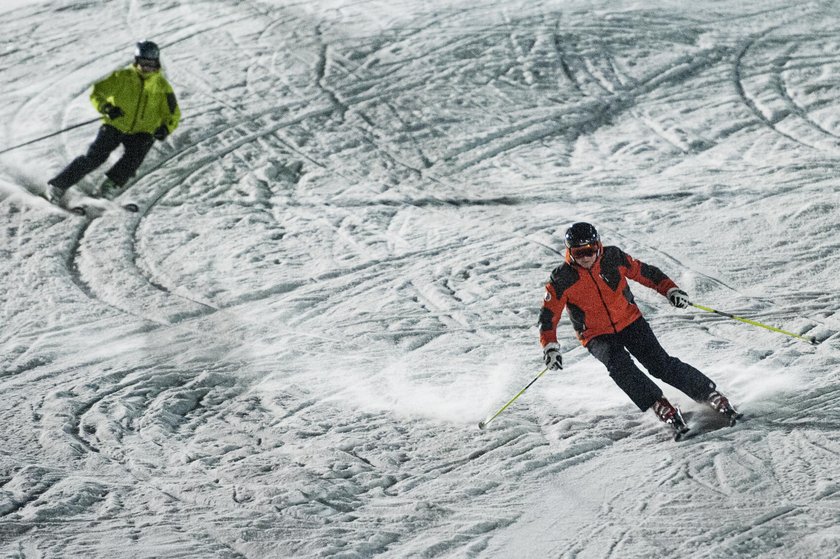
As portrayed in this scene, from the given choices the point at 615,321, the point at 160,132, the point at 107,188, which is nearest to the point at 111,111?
the point at 160,132

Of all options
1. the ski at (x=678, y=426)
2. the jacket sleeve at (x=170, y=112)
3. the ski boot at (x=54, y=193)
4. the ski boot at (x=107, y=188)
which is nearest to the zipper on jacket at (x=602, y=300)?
the ski at (x=678, y=426)

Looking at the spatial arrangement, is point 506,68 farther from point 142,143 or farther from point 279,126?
point 142,143

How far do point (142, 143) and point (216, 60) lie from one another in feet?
12.1

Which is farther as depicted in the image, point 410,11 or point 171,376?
point 410,11

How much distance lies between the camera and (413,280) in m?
8.32

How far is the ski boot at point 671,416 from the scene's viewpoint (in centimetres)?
566

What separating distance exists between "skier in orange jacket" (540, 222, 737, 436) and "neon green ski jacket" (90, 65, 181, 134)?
17.4 ft

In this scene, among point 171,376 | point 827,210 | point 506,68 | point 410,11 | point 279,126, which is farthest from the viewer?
point 410,11

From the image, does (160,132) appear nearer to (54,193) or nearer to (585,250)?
(54,193)

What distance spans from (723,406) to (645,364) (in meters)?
0.51

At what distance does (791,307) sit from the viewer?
740 cm

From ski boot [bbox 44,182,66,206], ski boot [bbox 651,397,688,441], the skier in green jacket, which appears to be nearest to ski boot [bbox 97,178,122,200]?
the skier in green jacket

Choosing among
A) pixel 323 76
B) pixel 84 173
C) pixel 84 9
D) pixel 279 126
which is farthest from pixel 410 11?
pixel 84 173

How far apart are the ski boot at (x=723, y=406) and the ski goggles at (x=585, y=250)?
1070 millimetres
